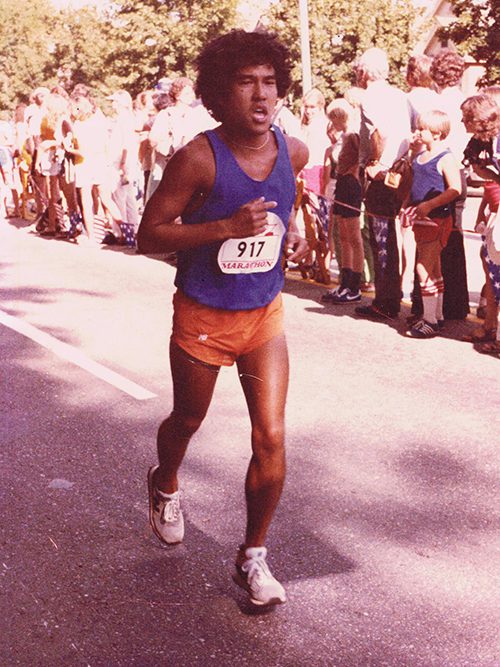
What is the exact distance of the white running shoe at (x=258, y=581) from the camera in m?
3.46

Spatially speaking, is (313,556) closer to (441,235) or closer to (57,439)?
(57,439)

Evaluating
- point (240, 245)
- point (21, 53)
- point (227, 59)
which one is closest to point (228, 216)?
point (240, 245)

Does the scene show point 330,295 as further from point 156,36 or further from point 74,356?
point 156,36

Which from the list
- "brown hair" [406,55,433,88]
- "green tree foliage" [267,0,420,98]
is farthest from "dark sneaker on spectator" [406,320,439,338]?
"green tree foliage" [267,0,420,98]

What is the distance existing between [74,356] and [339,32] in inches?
1981

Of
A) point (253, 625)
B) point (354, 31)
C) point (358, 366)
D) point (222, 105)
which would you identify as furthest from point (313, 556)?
point (354, 31)

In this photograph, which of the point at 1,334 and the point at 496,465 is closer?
the point at 496,465

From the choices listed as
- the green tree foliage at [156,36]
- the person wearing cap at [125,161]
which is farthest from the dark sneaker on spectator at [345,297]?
the green tree foliage at [156,36]

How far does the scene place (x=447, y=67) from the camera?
8.23 metres

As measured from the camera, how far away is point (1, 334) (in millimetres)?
8195

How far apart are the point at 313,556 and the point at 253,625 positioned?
0.59 m

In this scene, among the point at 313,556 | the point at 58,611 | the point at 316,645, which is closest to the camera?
the point at 316,645

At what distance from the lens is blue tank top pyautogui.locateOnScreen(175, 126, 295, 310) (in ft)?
10.7

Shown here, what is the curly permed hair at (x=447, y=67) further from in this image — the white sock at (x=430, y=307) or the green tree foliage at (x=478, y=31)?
the green tree foliage at (x=478, y=31)
